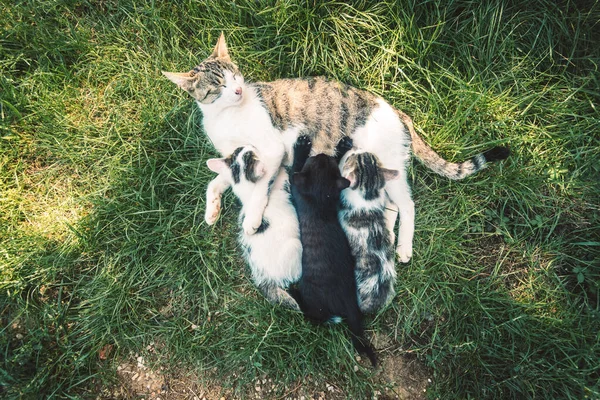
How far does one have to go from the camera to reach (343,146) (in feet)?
7.79

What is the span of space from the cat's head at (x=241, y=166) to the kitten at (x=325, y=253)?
246mm

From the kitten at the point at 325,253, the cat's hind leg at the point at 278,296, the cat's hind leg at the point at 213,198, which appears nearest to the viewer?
the kitten at the point at 325,253

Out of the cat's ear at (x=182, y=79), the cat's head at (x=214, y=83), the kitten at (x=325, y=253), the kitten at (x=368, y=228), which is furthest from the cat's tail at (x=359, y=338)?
the cat's ear at (x=182, y=79)

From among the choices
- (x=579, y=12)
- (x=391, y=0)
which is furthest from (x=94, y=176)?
(x=579, y=12)

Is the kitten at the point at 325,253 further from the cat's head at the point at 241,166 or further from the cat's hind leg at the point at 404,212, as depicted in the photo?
the cat's hind leg at the point at 404,212

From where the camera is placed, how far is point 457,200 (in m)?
2.49

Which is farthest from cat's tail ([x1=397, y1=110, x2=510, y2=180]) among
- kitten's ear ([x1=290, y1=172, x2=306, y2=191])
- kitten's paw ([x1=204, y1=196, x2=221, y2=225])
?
kitten's paw ([x1=204, y1=196, x2=221, y2=225])

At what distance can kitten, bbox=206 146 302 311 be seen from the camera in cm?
222

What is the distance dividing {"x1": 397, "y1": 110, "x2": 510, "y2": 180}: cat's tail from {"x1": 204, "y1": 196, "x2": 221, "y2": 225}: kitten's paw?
4.67ft

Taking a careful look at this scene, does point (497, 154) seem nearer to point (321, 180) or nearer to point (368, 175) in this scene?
point (368, 175)

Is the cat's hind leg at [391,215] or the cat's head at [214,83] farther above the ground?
the cat's head at [214,83]

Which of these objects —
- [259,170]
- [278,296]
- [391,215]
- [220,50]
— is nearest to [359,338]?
[278,296]

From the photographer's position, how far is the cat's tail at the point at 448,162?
228 cm

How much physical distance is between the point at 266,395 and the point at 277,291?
28.1 inches
